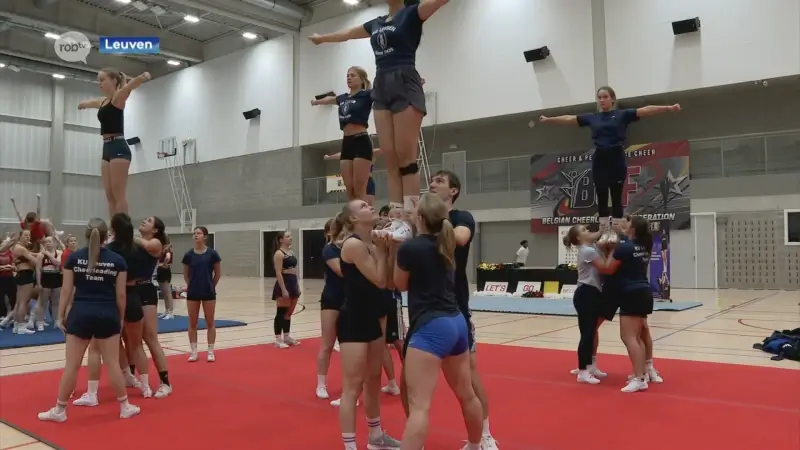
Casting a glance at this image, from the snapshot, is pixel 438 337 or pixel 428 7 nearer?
pixel 438 337

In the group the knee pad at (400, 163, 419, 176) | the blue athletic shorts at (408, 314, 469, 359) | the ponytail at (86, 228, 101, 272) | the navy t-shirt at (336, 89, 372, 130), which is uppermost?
the navy t-shirt at (336, 89, 372, 130)

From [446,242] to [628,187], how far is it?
A: 16.8 meters

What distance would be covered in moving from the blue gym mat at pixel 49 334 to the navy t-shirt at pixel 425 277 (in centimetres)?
744

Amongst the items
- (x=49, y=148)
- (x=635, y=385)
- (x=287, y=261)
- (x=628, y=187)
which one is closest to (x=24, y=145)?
(x=49, y=148)

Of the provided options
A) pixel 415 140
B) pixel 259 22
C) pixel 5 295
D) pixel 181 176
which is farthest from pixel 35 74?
pixel 415 140

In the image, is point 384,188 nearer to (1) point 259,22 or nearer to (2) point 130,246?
(1) point 259,22

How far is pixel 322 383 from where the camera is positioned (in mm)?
5473

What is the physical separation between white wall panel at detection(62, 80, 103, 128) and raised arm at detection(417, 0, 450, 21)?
3069 cm

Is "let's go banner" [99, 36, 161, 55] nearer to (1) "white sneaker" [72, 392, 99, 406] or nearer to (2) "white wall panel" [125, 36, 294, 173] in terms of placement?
(2) "white wall panel" [125, 36, 294, 173]

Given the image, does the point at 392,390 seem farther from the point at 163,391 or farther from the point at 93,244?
the point at 93,244

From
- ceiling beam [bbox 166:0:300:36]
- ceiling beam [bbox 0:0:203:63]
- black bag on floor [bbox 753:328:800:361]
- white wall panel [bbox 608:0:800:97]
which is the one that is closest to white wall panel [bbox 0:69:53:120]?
ceiling beam [bbox 0:0:203:63]

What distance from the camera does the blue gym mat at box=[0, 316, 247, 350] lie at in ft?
27.9

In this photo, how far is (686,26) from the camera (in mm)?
16812

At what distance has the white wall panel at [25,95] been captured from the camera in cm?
2811
